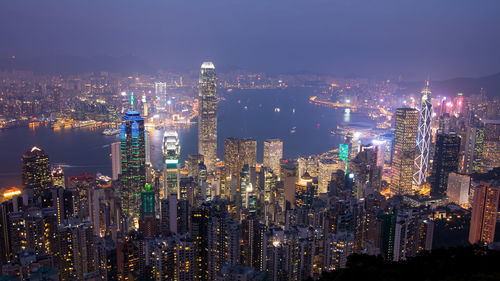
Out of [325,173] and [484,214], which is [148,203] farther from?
[484,214]

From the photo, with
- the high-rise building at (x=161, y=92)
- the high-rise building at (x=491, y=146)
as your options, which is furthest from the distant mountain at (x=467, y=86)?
the high-rise building at (x=161, y=92)

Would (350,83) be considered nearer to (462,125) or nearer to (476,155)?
(462,125)

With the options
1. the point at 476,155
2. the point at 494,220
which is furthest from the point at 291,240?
the point at 476,155

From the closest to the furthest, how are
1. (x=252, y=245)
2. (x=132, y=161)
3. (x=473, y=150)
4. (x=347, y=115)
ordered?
1. (x=252, y=245)
2. (x=132, y=161)
3. (x=473, y=150)
4. (x=347, y=115)

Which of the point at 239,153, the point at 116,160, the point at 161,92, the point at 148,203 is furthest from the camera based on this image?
the point at 161,92

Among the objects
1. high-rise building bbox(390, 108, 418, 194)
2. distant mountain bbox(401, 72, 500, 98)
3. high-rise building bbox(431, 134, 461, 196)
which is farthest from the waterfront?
high-rise building bbox(431, 134, 461, 196)

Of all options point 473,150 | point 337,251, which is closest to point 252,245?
point 337,251
